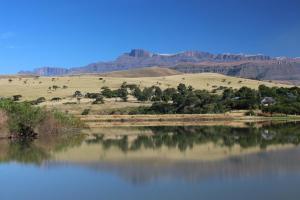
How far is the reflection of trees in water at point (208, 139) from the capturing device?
143 ft

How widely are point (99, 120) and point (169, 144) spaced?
3073 cm

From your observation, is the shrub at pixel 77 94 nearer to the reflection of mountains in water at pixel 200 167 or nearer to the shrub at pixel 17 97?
the shrub at pixel 17 97

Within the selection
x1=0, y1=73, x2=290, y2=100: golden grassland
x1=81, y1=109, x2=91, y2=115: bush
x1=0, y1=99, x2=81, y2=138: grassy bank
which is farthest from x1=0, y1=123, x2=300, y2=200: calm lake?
x1=0, y1=73, x2=290, y2=100: golden grassland

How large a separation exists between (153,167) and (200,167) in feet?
8.33

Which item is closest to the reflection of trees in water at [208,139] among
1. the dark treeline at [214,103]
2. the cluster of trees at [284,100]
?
the dark treeline at [214,103]

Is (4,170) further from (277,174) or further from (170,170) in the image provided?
(277,174)

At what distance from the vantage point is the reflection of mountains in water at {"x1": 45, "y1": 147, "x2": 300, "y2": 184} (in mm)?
26578

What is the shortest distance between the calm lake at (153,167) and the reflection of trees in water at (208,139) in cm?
8

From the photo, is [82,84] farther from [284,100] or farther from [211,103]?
[284,100]

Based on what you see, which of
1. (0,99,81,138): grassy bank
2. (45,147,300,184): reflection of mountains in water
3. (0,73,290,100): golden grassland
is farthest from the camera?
(0,73,290,100): golden grassland

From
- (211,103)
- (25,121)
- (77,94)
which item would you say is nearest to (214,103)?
(211,103)

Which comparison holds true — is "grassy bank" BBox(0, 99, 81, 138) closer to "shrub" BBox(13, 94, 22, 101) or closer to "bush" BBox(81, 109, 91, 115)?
"bush" BBox(81, 109, 91, 115)

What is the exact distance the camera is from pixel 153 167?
98.3 ft

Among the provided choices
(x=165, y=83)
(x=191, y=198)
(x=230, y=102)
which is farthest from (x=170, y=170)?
(x=165, y=83)
